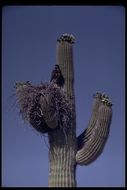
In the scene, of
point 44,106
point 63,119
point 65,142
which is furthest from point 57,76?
point 65,142

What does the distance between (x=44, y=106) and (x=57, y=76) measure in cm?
49

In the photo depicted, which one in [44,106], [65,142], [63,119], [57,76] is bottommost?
[65,142]

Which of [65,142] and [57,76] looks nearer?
[65,142]

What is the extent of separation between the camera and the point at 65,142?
6273 mm

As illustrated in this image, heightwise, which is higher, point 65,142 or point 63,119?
point 63,119

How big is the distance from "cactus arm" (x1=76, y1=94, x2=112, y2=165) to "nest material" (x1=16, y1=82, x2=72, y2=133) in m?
0.35

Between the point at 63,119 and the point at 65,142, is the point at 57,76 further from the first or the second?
the point at 65,142

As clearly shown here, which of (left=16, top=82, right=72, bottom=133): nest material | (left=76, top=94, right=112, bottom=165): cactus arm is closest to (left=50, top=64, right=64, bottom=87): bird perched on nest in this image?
(left=16, top=82, right=72, bottom=133): nest material

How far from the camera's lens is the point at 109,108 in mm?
6367

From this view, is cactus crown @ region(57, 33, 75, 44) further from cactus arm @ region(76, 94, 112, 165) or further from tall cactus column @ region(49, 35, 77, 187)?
cactus arm @ region(76, 94, 112, 165)

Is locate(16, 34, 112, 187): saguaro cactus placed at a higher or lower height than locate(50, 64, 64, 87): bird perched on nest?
→ lower

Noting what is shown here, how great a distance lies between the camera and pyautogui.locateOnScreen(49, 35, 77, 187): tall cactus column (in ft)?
19.7
